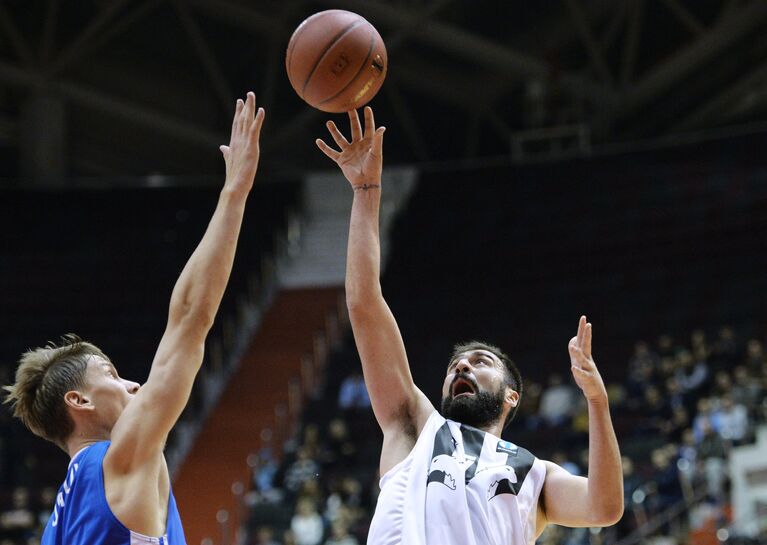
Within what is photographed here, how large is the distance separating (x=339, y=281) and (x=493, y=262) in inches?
111

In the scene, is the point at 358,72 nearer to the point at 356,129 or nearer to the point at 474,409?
the point at 356,129

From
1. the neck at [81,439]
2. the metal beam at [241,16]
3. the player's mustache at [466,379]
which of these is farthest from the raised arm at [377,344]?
the metal beam at [241,16]

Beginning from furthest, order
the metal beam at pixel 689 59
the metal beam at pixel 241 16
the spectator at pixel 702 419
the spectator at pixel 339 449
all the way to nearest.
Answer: the metal beam at pixel 241 16
the metal beam at pixel 689 59
the spectator at pixel 339 449
the spectator at pixel 702 419

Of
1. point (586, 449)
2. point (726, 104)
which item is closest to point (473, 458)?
point (586, 449)

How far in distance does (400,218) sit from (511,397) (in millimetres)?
16740

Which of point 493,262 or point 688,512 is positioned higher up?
point 493,262

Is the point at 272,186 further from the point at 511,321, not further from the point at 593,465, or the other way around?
the point at 593,465

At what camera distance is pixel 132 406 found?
102 inches

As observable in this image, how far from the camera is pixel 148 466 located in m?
2.56

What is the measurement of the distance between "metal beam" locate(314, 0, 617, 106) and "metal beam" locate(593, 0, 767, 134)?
34cm

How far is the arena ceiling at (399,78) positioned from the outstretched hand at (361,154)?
15003 mm

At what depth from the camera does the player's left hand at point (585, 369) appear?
318 centimetres

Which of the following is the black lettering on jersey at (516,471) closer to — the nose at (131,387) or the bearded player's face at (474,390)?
the bearded player's face at (474,390)

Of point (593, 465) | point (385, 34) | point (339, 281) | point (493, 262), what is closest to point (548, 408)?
point (493, 262)
